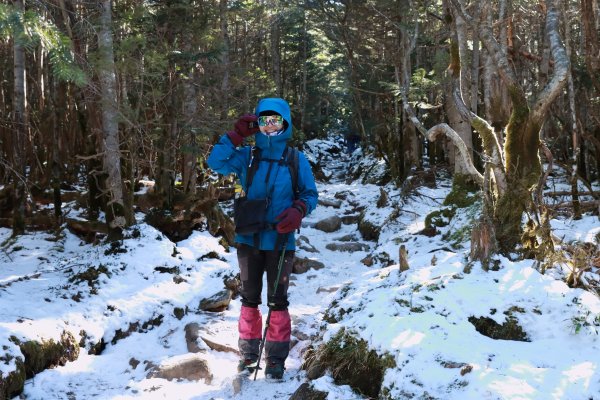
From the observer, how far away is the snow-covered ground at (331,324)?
318cm

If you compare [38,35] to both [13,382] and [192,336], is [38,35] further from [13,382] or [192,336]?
[192,336]

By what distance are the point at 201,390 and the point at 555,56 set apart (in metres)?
5.04

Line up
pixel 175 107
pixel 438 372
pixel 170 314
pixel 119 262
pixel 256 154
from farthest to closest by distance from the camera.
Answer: pixel 175 107, pixel 119 262, pixel 170 314, pixel 256 154, pixel 438 372

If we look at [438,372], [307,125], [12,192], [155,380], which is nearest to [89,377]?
[155,380]

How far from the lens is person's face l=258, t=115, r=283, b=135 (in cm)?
418

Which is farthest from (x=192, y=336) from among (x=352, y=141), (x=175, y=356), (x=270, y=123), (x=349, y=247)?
(x=352, y=141)

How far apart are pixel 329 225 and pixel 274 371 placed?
331 inches

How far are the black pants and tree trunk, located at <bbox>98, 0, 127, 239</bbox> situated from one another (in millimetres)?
3700

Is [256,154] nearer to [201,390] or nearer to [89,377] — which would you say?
[201,390]

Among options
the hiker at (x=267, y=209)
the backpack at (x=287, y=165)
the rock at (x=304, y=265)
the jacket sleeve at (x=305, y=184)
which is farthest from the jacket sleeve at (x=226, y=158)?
the rock at (x=304, y=265)

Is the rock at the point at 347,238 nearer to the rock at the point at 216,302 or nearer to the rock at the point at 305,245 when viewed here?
the rock at the point at 305,245

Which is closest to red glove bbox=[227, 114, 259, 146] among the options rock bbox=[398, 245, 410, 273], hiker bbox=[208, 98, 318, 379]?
hiker bbox=[208, 98, 318, 379]

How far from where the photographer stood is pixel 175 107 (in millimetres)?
9297

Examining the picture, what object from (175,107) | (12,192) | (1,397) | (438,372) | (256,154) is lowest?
(1,397)
